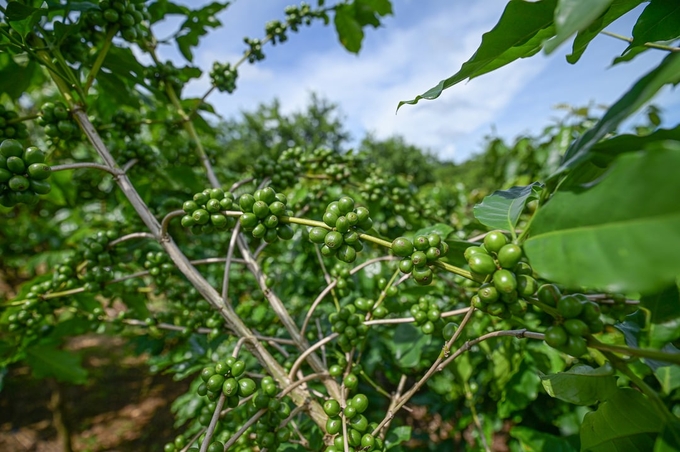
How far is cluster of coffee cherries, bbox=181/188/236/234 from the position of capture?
113 cm

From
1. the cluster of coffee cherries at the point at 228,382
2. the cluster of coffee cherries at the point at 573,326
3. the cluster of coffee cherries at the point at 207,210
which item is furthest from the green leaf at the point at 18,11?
the cluster of coffee cherries at the point at 573,326

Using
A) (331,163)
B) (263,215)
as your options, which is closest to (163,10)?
(331,163)

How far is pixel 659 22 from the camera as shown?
3.48ft

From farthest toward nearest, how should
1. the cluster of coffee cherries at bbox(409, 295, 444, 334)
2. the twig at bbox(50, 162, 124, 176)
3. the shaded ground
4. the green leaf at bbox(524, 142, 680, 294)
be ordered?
the shaded ground, the cluster of coffee cherries at bbox(409, 295, 444, 334), the twig at bbox(50, 162, 124, 176), the green leaf at bbox(524, 142, 680, 294)

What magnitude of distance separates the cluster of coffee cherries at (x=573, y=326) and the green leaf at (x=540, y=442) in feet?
3.76

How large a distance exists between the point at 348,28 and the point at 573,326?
95.3 inches

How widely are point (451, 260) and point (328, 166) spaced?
1.40 meters

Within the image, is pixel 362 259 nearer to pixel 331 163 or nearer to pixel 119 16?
pixel 331 163

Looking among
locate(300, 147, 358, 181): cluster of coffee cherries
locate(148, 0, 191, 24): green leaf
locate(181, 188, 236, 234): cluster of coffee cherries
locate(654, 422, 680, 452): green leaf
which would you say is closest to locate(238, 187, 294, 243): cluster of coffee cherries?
locate(181, 188, 236, 234): cluster of coffee cherries

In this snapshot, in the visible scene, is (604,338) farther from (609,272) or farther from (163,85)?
(163,85)

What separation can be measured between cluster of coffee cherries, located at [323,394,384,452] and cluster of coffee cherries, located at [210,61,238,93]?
5.89 ft

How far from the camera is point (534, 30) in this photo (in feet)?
3.18

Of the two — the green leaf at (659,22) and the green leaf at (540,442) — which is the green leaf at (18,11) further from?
the green leaf at (540,442)

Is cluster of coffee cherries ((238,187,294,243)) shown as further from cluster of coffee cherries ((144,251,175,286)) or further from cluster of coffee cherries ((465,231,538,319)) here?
cluster of coffee cherries ((144,251,175,286))
